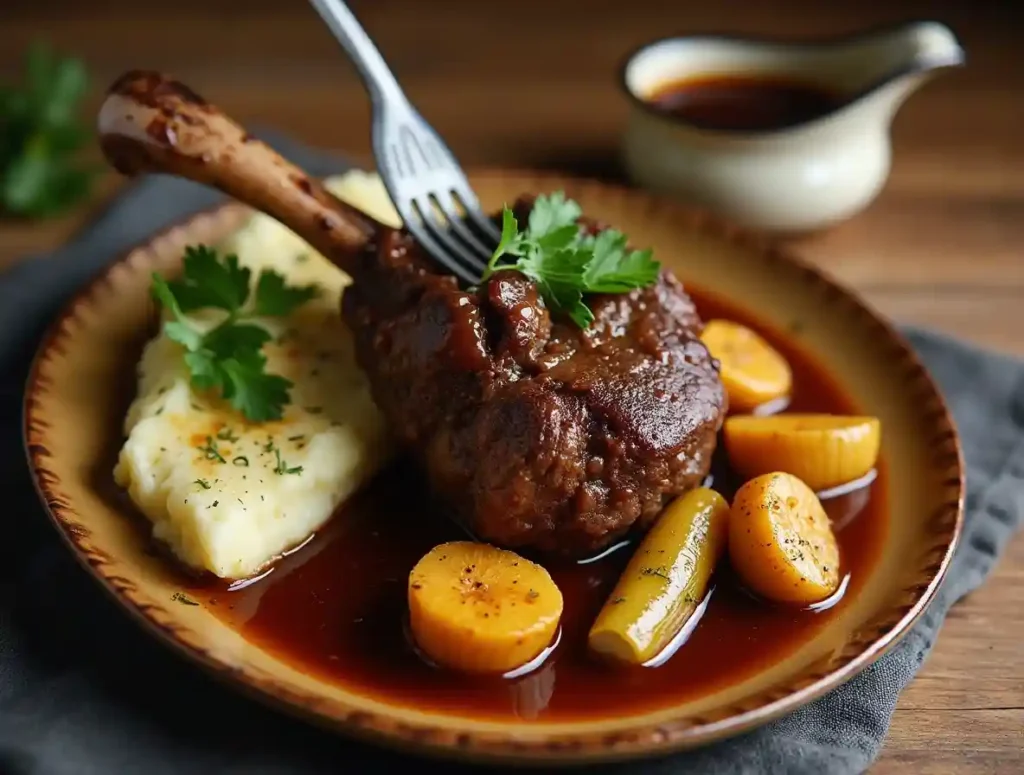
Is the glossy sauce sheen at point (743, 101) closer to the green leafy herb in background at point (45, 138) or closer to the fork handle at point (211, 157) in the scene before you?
the fork handle at point (211, 157)

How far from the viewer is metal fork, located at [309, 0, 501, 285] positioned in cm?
413

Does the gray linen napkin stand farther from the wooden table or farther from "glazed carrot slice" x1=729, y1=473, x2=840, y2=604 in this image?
the wooden table

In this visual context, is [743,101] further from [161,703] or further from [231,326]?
[161,703]

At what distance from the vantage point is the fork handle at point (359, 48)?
420 cm

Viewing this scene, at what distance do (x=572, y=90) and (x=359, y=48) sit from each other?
2.98m

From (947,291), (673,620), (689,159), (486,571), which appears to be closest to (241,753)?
(486,571)

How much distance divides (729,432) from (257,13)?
4.86 m

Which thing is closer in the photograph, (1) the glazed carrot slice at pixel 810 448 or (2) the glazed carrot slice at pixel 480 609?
(2) the glazed carrot slice at pixel 480 609

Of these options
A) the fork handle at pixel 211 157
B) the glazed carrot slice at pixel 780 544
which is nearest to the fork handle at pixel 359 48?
the fork handle at pixel 211 157

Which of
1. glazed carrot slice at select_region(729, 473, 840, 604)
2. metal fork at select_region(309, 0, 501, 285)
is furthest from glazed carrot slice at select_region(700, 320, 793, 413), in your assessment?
metal fork at select_region(309, 0, 501, 285)

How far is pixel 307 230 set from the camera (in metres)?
4.13

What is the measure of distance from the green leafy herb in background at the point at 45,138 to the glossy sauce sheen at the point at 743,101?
2.73 meters

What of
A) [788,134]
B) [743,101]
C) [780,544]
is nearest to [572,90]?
[743,101]

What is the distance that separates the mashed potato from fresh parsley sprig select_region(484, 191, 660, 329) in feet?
2.29
